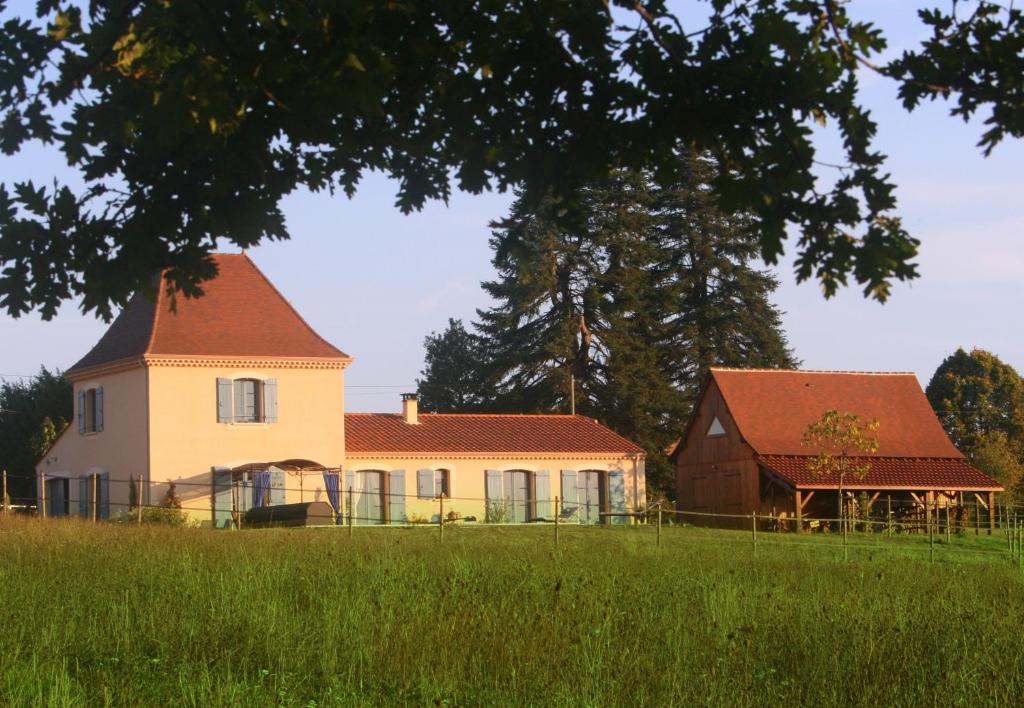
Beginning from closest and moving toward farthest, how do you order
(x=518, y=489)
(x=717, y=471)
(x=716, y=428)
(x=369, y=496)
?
(x=369, y=496) < (x=518, y=489) < (x=717, y=471) < (x=716, y=428)

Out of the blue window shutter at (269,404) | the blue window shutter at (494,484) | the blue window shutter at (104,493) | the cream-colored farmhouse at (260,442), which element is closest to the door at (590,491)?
the cream-colored farmhouse at (260,442)

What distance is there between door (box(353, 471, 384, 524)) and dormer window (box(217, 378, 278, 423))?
3.76 meters

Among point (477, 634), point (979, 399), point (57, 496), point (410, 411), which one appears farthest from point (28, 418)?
point (477, 634)

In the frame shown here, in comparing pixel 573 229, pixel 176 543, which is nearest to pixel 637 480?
pixel 176 543

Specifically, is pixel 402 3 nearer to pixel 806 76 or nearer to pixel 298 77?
pixel 298 77

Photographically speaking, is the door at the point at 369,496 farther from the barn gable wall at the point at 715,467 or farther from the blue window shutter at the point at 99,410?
the barn gable wall at the point at 715,467

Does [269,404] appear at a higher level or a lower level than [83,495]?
higher

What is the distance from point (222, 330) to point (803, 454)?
17519 mm

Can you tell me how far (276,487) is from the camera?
35906 mm

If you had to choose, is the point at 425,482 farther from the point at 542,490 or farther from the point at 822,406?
the point at 822,406

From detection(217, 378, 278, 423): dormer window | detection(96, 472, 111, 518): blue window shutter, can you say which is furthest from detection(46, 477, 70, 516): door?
detection(217, 378, 278, 423): dormer window

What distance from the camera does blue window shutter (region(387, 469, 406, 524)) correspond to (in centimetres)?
3884

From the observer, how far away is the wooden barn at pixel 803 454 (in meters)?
39.8

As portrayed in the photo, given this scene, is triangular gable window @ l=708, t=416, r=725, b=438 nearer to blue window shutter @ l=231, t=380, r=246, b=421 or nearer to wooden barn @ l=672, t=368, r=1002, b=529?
wooden barn @ l=672, t=368, r=1002, b=529
